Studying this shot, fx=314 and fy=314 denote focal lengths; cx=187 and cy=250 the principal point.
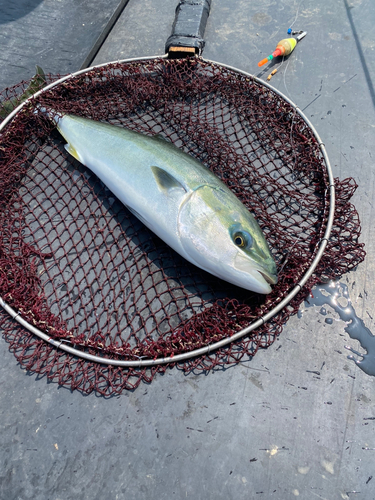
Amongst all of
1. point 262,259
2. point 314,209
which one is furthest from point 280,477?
point 314,209

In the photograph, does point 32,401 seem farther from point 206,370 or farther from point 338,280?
point 338,280

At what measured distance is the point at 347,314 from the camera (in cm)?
250

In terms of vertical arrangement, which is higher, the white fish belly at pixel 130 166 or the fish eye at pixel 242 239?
the white fish belly at pixel 130 166

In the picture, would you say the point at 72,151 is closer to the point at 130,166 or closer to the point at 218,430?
the point at 130,166

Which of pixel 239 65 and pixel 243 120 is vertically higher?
pixel 239 65

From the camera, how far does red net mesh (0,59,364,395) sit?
2.34m

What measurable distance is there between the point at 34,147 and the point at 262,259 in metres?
2.51

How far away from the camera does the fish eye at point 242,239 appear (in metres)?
2.25

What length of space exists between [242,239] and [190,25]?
2.96m

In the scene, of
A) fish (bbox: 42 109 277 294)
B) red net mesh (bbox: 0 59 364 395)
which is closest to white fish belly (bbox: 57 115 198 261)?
fish (bbox: 42 109 277 294)

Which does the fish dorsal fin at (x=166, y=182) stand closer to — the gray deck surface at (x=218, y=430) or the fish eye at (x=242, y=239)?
the fish eye at (x=242, y=239)

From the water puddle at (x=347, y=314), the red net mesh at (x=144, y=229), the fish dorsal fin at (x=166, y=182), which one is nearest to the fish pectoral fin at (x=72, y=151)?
the red net mesh at (x=144, y=229)

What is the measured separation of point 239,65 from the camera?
3.93 metres

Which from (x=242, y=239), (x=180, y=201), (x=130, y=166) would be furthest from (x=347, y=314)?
(x=130, y=166)
